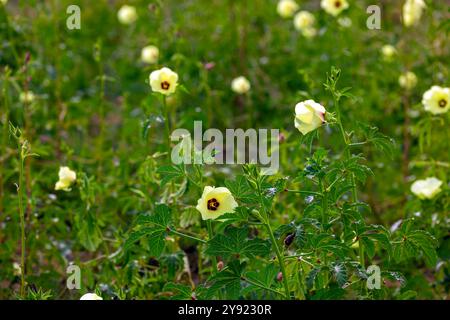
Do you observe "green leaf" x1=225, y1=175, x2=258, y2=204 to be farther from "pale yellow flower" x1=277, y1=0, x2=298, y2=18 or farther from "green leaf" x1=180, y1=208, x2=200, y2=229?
"pale yellow flower" x1=277, y1=0, x2=298, y2=18

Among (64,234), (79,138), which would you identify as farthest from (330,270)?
(79,138)

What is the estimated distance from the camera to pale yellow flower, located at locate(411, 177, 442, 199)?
260cm

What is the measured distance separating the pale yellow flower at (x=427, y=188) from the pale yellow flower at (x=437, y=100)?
0.74ft

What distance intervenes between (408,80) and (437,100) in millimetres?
800

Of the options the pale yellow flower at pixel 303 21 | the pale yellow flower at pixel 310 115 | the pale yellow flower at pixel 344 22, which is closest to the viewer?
the pale yellow flower at pixel 310 115

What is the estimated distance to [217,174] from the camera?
2807 mm

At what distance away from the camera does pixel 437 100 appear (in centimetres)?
269

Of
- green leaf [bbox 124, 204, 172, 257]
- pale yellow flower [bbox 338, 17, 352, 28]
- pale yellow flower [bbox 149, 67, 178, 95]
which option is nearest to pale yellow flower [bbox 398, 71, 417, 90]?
pale yellow flower [bbox 338, 17, 352, 28]

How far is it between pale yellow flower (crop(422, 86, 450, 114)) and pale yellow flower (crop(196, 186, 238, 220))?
91 cm

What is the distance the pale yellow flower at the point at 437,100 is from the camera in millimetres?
2668

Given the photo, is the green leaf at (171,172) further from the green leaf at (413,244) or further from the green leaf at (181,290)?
the green leaf at (413,244)

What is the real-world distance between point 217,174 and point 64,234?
53cm

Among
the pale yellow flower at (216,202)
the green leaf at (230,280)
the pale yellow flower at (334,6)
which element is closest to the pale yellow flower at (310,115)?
the pale yellow flower at (216,202)

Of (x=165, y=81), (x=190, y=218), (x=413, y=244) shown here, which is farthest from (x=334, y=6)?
(x=413, y=244)
